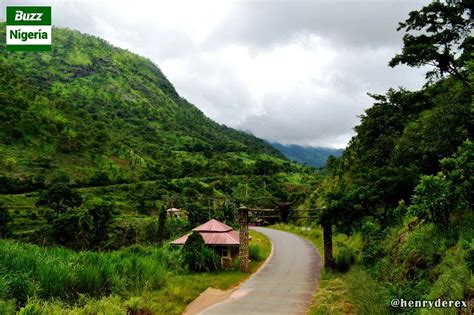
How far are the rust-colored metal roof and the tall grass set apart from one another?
384 inches

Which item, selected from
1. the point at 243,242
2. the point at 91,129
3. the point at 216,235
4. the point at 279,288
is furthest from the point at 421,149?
the point at 91,129

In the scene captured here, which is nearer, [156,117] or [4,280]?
[4,280]

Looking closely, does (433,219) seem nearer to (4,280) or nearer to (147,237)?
(4,280)

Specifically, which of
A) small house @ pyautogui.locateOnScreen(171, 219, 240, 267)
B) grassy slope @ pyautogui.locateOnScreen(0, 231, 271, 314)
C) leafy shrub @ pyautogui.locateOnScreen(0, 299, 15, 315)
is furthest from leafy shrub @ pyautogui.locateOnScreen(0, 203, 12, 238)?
leafy shrub @ pyautogui.locateOnScreen(0, 299, 15, 315)

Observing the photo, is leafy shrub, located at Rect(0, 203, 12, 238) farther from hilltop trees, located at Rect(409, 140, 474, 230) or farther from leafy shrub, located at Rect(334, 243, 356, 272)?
hilltop trees, located at Rect(409, 140, 474, 230)

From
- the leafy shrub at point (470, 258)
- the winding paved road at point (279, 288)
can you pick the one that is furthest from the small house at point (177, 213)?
Result: the leafy shrub at point (470, 258)

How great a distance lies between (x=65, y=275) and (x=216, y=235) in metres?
15.2

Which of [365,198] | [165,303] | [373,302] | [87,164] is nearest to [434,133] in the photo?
[365,198]

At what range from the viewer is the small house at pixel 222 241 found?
2522 centimetres

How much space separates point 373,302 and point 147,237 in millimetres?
37442

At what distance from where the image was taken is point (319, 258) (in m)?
27.7

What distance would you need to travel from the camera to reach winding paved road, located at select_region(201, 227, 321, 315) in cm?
1468

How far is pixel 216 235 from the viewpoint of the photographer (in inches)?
1035

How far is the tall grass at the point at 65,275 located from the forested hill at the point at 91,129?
5844 centimetres
